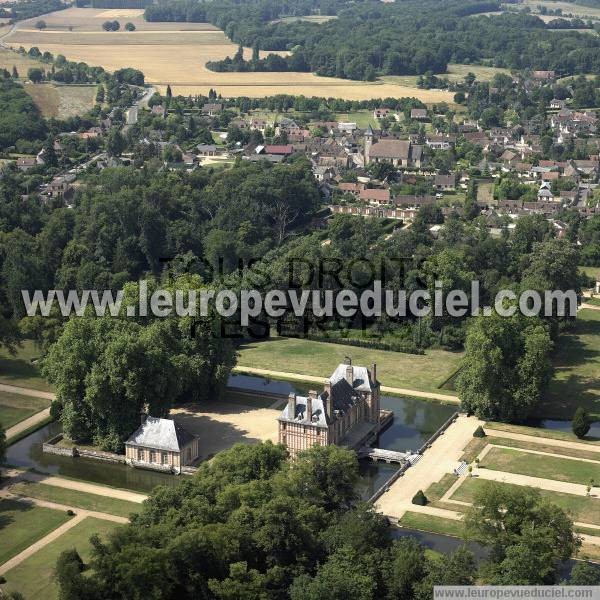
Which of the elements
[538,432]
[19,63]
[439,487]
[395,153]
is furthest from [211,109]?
[439,487]

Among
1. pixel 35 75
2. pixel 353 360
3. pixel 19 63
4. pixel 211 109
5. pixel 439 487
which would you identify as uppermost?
pixel 19 63

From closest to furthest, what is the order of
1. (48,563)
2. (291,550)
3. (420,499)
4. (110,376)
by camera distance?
1. (291,550)
2. (48,563)
3. (420,499)
4. (110,376)

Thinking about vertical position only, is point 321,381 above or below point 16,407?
below

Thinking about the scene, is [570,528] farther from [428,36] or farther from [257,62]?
[428,36]

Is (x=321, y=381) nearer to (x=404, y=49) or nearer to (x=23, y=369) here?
(x=23, y=369)

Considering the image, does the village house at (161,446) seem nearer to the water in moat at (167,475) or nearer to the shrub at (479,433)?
the water in moat at (167,475)

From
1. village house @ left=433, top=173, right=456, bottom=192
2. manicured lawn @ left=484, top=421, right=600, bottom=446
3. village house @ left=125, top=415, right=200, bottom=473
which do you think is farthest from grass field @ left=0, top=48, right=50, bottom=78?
manicured lawn @ left=484, top=421, right=600, bottom=446

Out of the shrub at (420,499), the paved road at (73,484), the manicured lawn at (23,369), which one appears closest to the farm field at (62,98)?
the manicured lawn at (23,369)

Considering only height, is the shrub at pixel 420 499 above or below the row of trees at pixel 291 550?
below
